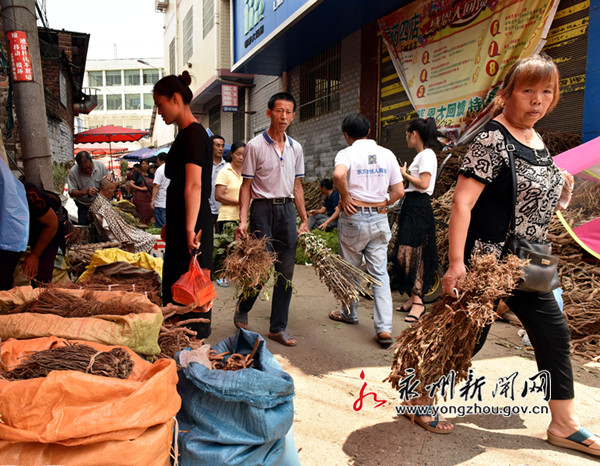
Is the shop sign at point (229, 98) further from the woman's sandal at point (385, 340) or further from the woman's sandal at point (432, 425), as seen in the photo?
the woman's sandal at point (432, 425)

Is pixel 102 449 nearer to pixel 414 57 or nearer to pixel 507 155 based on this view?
pixel 507 155

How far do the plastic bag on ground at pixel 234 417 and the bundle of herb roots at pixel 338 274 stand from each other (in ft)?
7.21

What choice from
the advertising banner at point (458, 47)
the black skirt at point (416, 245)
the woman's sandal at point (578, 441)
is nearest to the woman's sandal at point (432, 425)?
the woman's sandal at point (578, 441)

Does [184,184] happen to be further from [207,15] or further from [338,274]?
[207,15]

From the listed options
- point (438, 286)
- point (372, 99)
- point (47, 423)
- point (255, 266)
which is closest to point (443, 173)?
point (438, 286)

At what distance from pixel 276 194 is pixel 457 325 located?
2135 mm

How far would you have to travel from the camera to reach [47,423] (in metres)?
1.41

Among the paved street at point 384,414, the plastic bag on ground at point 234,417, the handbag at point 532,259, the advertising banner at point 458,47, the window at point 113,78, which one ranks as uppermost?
the window at point 113,78

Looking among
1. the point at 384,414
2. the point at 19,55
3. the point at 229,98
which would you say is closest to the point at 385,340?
the point at 384,414

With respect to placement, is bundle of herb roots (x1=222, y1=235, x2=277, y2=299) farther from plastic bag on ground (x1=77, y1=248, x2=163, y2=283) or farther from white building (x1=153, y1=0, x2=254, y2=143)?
white building (x1=153, y1=0, x2=254, y2=143)

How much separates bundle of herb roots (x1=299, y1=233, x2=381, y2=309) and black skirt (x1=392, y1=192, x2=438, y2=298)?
3.44 ft

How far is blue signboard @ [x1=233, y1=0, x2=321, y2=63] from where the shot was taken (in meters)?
9.39

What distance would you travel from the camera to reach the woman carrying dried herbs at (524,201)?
92.5 inches

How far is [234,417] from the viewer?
1.86 metres
